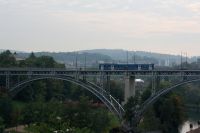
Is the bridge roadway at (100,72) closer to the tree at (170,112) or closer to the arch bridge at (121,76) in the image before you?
the arch bridge at (121,76)

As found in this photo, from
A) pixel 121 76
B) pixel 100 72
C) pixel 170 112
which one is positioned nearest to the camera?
pixel 100 72

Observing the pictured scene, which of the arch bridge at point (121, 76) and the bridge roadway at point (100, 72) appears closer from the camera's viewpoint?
the bridge roadway at point (100, 72)

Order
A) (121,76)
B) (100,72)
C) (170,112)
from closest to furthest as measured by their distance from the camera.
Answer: (100,72), (121,76), (170,112)

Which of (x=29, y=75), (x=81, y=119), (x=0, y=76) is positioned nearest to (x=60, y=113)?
(x=81, y=119)

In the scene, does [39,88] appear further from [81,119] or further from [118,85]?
[81,119]

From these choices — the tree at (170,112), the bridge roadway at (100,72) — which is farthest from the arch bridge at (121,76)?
the tree at (170,112)

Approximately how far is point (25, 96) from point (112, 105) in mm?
20176

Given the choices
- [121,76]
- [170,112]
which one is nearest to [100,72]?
[121,76]

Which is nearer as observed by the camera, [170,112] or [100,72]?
[100,72]

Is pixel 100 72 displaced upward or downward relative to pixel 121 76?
upward

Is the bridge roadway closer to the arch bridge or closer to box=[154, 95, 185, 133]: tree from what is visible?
the arch bridge

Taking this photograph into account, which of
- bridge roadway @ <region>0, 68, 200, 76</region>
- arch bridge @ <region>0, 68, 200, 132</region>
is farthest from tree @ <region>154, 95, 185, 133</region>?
bridge roadway @ <region>0, 68, 200, 76</region>

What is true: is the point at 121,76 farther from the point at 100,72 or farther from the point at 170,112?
the point at 170,112

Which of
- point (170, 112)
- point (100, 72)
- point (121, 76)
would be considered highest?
point (100, 72)
